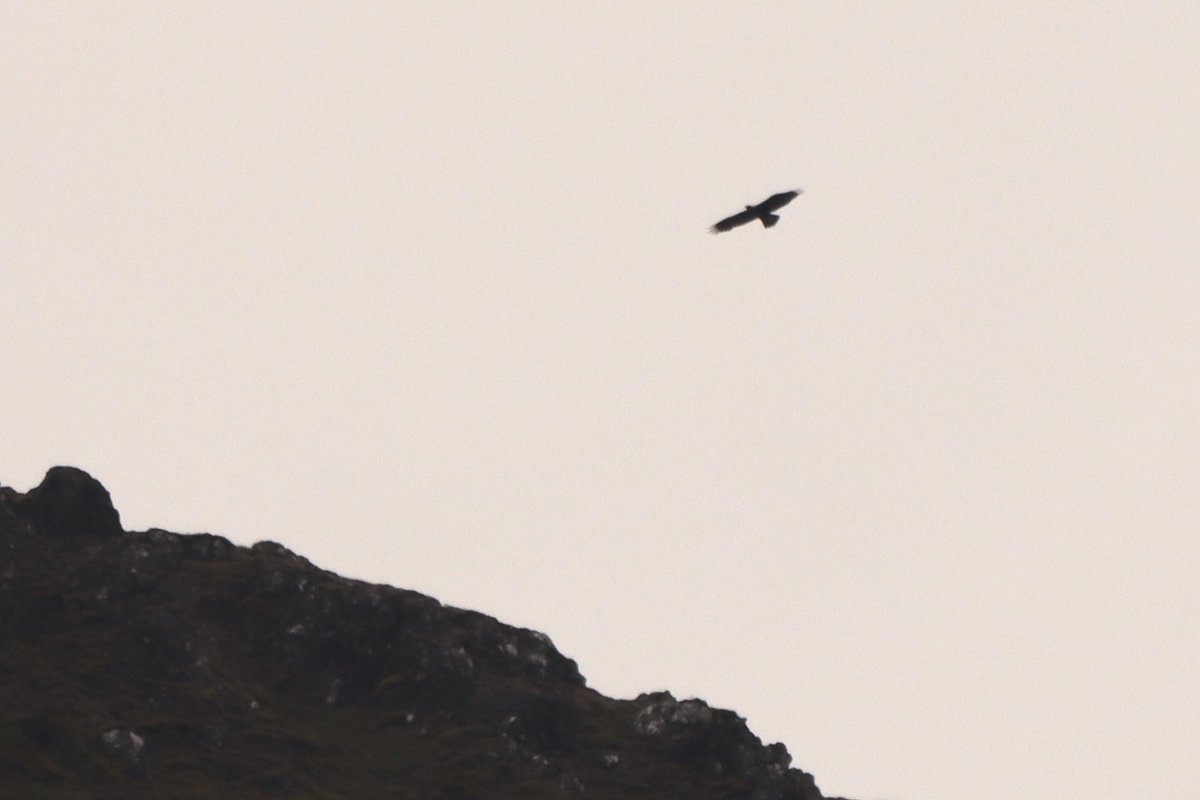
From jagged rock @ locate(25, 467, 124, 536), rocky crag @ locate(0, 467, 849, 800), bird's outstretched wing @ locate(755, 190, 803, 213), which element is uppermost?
jagged rock @ locate(25, 467, 124, 536)

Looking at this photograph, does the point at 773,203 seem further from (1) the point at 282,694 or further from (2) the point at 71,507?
(2) the point at 71,507

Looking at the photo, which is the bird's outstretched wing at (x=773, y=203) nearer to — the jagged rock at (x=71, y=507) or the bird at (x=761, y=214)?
the bird at (x=761, y=214)

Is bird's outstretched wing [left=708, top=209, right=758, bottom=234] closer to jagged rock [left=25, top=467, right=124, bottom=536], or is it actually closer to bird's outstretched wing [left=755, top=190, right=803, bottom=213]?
bird's outstretched wing [left=755, top=190, right=803, bottom=213]

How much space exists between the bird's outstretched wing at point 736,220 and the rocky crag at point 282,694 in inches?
2693

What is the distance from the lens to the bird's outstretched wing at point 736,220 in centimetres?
5353

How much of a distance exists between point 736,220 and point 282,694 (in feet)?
270

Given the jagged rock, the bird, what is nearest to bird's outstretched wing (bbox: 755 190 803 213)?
the bird

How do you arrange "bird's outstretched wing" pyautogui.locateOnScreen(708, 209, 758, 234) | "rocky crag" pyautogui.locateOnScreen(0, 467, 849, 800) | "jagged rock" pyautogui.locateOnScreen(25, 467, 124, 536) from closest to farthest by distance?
"bird's outstretched wing" pyautogui.locateOnScreen(708, 209, 758, 234)
"rocky crag" pyautogui.locateOnScreen(0, 467, 849, 800)
"jagged rock" pyautogui.locateOnScreen(25, 467, 124, 536)

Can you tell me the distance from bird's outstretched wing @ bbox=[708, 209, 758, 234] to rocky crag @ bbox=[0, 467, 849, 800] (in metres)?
68.4

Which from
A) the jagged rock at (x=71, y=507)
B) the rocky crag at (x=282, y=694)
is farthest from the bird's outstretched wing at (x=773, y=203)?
the jagged rock at (x=71, y=507)

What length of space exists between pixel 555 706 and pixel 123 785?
127 feet

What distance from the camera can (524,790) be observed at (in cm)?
11188

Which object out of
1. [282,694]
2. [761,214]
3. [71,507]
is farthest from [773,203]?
[71,507]

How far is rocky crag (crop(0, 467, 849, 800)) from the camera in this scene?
107062 mm
